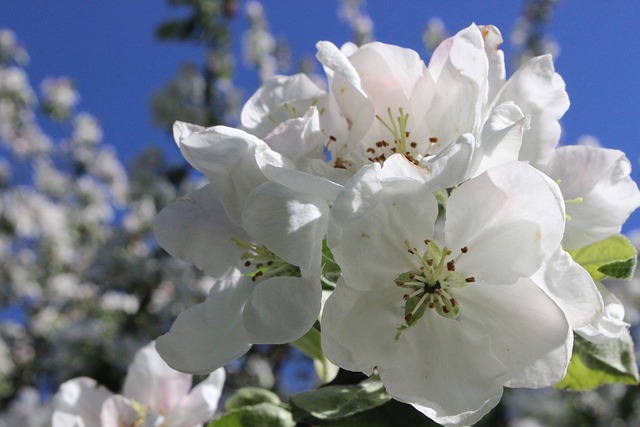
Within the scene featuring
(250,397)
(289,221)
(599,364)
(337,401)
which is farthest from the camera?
(250,397)

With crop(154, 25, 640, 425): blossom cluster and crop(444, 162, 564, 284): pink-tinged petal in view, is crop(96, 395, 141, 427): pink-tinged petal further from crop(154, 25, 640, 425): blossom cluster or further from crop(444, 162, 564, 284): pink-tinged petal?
crop(444, 162, 564, 284): pink-tinged petal

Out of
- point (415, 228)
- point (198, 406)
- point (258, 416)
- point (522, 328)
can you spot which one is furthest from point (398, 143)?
point (198, 406)

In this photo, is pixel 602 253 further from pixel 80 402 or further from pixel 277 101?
pixel 80 402

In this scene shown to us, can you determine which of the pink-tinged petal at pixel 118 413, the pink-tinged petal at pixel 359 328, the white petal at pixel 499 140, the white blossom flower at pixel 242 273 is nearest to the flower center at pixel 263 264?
the white blossom flower at pixel 242 273

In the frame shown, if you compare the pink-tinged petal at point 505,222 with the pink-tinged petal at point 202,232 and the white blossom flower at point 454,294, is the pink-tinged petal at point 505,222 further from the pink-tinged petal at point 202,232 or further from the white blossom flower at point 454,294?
the pink-tinged petal at point 202,232

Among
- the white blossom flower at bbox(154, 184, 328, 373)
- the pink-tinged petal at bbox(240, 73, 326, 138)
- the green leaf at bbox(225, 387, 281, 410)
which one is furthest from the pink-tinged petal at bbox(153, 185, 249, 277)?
the green leaf at bbox(225, 387, 281, 410)

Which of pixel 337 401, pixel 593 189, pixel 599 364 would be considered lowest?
pixel 599 364
